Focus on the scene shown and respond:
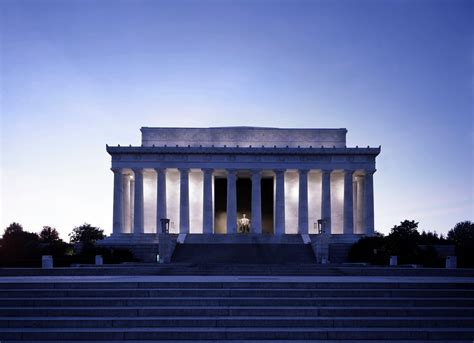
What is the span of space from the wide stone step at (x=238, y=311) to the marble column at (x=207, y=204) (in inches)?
2318

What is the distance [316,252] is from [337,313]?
43.4 metres

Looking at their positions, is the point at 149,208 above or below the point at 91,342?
above

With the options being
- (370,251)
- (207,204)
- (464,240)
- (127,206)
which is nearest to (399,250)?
(370,251)

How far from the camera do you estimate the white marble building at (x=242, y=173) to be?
7956 centimetres

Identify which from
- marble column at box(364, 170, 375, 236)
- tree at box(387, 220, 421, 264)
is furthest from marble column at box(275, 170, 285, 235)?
tree at box(387, 220, 421, 264)

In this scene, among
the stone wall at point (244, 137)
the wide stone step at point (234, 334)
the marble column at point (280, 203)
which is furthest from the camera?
the stone wall at point (244, 137)

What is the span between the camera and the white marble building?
261 ft

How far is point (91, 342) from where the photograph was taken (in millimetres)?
17797

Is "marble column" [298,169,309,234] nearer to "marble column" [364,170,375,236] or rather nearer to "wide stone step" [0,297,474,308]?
"marble column" [364,170,375,236]

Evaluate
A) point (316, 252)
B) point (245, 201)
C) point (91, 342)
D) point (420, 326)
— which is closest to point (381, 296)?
point (420, 326)

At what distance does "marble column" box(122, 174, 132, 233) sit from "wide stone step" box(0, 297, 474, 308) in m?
61.5

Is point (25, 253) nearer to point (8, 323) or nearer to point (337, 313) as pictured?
point (8, 323)

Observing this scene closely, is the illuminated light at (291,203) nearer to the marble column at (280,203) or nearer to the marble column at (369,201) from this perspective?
the marble column at (280,203)

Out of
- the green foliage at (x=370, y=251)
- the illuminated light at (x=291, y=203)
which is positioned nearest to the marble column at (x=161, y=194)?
the illuminated light at (x=291, y=203)
